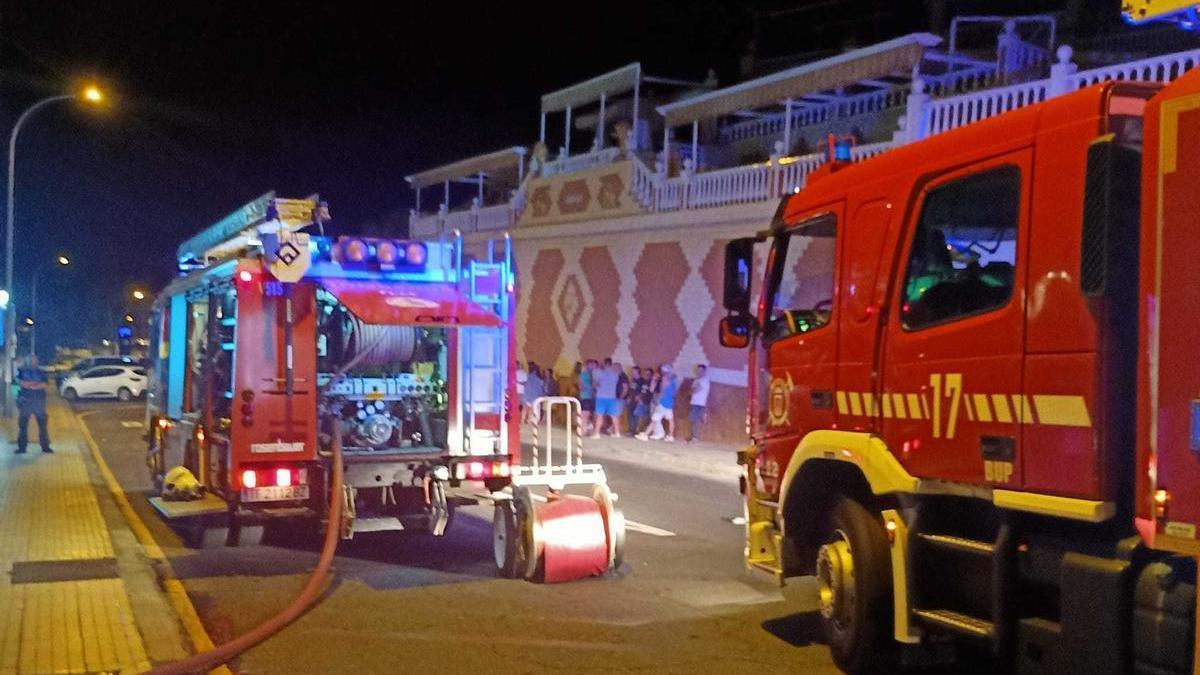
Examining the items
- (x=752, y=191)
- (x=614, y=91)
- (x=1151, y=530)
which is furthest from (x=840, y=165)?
(x=614, y=91)

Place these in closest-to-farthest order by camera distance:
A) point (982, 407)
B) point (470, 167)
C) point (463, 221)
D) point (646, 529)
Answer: point (982, 407) → point (646, 529) → point (463, 221) → point (470, 167)

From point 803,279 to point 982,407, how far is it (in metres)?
2.17

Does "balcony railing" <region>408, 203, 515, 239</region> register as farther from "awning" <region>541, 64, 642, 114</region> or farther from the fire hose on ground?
the fire hose on ground

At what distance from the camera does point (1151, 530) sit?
14.0ft

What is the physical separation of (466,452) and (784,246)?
384 cm

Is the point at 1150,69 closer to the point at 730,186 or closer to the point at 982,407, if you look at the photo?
the point at 730,186

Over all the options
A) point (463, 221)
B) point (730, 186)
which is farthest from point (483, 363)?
point (463, 221)

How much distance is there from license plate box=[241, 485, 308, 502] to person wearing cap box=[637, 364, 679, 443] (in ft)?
41.6

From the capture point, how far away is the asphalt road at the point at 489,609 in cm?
680

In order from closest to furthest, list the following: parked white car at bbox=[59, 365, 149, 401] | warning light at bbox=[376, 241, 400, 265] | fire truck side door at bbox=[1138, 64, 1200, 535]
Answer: fire truck side door at bbox=[1138, 64, 1200, 535] → warning light at bbox=[376, 241, 400, 265] → parked white car at bbox=[59, 365, 149, 401]

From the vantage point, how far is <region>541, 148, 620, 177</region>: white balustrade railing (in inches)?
1051

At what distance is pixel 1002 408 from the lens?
5.09m

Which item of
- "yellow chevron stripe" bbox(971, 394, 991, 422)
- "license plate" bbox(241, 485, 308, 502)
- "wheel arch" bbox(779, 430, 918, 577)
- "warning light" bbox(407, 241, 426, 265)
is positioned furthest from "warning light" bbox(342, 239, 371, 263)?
"yellow chevron stripe" bbox(971, 394, 991, 422)

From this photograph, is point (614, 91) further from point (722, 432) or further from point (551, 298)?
point (722, 432)
